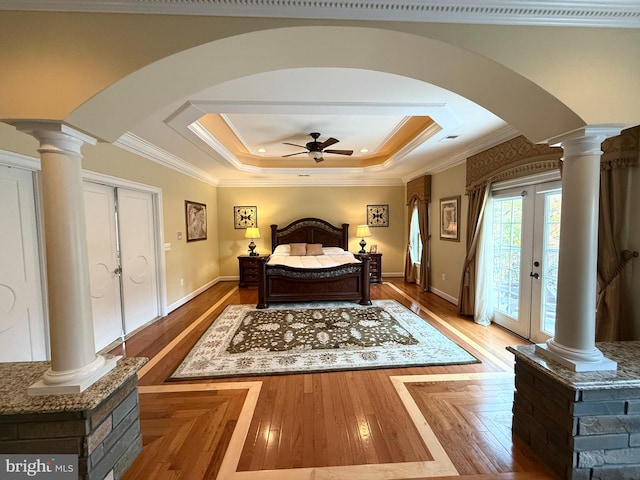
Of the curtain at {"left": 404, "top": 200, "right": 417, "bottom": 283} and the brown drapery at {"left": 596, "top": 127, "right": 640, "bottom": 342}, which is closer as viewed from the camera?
the brown drapery at {"left": 596, "top": 127, "right": 640, "bottom": 342}

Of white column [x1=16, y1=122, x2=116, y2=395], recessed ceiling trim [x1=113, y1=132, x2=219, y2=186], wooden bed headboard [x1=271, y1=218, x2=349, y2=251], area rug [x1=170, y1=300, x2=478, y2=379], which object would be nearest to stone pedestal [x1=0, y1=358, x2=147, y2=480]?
white column [x1=16, y1=122, x2=116, y2=395]

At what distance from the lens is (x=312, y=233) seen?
6.36 m

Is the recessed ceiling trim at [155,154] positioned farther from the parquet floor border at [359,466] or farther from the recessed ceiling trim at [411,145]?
the recessed ceiling trim at [411,145]

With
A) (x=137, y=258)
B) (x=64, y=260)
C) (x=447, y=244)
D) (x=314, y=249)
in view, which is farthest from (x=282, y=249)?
(x=64, y=260)

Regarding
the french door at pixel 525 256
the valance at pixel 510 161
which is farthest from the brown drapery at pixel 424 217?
the french door at pixel 525 256

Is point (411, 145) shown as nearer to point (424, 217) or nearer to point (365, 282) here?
point (424, 217)

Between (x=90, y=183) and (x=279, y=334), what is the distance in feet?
8.85

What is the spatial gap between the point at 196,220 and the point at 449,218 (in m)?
4.72

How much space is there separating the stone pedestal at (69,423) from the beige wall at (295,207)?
5095 mm

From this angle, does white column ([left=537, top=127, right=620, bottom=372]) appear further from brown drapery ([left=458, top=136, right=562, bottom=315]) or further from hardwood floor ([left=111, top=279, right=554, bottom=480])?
brown drapery ([left=458, top=136, right=562, bottom=315])

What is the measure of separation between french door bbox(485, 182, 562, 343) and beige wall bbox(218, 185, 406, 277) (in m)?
3.08

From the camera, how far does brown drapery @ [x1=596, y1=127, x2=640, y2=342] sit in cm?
201

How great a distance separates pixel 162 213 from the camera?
4039 mm

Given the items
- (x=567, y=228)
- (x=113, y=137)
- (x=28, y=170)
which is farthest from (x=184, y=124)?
(x=567, y=228)
